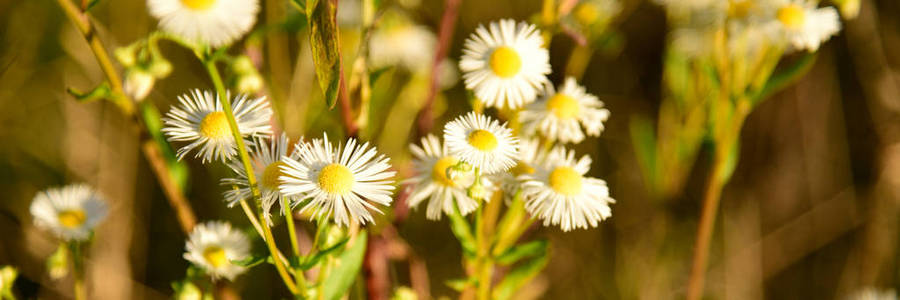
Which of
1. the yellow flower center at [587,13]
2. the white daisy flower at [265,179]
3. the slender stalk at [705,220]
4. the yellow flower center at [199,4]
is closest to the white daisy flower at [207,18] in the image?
the yellow flower center at [199,4]

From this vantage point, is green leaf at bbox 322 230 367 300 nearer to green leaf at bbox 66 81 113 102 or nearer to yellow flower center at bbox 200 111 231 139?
yellow flower center at bbox 200 111 231 139

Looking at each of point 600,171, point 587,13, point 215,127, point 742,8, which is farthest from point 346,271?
point 600,171

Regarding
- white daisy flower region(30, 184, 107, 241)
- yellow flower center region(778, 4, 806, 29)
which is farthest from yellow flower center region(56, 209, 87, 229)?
yellow flower center region(778, 4, 806, 29)

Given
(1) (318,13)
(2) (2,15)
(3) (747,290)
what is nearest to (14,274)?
(1) (318,13)

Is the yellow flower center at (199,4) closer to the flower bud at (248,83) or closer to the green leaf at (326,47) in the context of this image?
the flower bud at (248,83)

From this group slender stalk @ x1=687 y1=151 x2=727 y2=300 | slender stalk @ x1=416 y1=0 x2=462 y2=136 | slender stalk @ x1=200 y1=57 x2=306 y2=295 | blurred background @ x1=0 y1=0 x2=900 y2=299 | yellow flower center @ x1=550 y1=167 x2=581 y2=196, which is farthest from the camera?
blurred background @ x1=0 y1=0 x2=900 y2=299

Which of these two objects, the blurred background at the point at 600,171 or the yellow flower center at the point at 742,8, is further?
the blurred background at the point at 600,171

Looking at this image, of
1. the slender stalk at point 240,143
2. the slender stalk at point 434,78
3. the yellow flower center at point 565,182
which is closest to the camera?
the slender stalk at point 240,143
